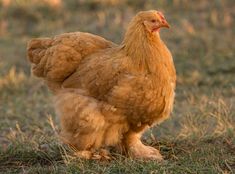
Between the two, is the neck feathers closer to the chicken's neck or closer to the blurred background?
the chicken's neck

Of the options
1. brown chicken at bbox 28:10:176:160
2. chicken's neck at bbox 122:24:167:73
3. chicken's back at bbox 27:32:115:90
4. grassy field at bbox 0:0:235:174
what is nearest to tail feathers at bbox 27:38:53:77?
chicken's back at bbox 27:32:115:90

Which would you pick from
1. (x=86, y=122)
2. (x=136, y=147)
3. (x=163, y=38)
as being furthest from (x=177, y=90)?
(x=86, y=122)

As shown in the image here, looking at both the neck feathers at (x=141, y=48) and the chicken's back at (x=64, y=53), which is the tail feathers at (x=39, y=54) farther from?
the neck feathers at (x=141, y=48)

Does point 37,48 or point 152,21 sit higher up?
point 152,21

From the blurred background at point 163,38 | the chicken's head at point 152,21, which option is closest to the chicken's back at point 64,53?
the chicken's head at point 152,21

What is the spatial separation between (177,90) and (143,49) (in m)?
3.63

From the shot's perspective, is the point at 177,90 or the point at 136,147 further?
the point at 177,90

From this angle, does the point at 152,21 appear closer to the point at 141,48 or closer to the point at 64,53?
the point at 141,48

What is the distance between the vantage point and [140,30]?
5.28 meters

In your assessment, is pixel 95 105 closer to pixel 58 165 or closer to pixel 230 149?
pixel 58 165

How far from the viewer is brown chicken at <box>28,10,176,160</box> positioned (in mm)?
5090

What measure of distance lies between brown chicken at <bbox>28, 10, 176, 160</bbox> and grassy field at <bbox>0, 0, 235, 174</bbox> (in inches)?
8.6

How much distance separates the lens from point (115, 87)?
5.08 meters

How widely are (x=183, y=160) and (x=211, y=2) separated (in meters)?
7.29
